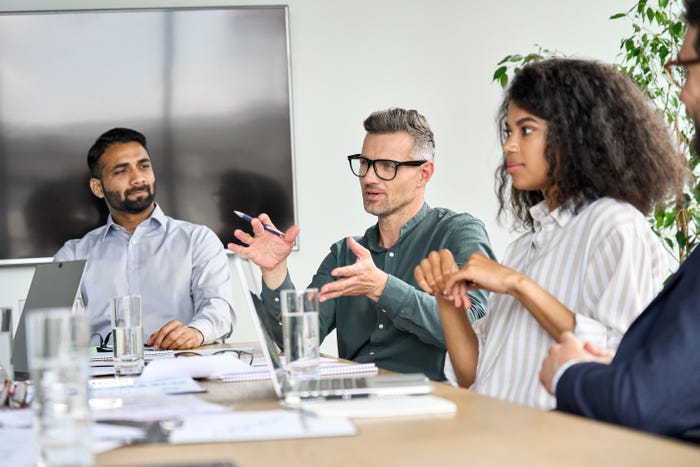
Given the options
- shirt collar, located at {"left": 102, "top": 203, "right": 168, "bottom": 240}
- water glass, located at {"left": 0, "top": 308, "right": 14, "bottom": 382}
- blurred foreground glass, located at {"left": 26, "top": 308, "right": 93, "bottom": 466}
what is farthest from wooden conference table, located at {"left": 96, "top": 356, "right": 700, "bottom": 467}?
shirt collar, located at {"left": 102, "top": 203, "right": 168, "bottom": 240}

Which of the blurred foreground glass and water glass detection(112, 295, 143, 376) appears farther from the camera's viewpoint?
water glass detection(112, 295, 143, 376)

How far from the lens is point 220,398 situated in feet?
5.08

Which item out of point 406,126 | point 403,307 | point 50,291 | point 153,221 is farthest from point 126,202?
point 403,307

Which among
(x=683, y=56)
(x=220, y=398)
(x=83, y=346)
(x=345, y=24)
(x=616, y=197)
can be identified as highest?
(x=345, y=24)

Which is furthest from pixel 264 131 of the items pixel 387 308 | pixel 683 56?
pixel 683 56

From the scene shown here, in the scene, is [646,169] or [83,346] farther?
[646,169]

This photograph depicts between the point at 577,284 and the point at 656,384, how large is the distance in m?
0.56

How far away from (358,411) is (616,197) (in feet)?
3.15

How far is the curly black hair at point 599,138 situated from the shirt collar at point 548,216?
18 millimetres

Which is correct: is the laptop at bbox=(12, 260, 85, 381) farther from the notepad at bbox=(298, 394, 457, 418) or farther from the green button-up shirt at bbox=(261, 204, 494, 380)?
the notepad at bbox=(298, 394, 457, 418)

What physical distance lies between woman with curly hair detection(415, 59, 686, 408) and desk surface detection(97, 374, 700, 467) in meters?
0.66

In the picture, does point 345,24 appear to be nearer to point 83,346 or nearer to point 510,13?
point 510,13

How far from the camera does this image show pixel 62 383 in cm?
92

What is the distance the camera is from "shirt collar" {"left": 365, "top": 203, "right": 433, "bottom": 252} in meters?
2.87
